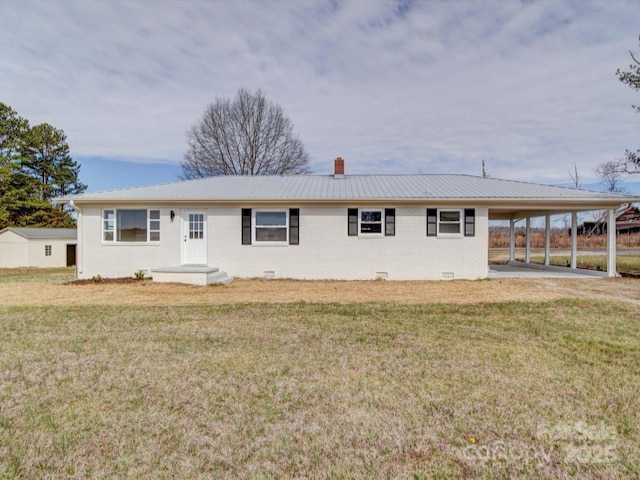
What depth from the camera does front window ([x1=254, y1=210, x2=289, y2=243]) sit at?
1227cm

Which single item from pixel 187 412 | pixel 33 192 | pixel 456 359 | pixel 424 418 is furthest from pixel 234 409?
pixel 33 192

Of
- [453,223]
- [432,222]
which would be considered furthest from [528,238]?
[432,222]

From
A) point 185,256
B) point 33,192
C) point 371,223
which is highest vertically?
point 33,192

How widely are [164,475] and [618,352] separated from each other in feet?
17.4

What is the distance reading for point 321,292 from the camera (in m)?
9.48

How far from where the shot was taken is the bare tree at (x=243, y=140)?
82.9ft

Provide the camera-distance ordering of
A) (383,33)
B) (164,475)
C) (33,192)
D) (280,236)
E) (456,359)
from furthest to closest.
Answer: (33,192) < (280,236) < (383,33) < (456,359) < (164,475)

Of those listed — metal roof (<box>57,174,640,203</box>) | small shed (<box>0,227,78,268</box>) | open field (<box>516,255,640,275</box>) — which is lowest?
open field (<box>516,255,640,275</box>)

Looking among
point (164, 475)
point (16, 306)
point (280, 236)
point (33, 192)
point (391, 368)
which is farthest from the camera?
point (33, 192)

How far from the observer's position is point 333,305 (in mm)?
7496

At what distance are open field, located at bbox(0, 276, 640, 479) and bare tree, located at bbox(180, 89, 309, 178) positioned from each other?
20858 mm

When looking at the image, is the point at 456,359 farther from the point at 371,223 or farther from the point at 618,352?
the point at 371,223

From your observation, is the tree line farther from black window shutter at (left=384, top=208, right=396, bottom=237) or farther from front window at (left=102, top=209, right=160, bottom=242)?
black window shutter at (left=384, top=208, right=396, bottom=237)

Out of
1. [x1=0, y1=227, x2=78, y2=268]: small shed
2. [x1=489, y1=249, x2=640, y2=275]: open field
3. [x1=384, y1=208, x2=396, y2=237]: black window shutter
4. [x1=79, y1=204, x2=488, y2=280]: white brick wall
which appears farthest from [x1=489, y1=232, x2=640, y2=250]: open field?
[x1=0, y1=227, x2=78, y2=268]: small shed
